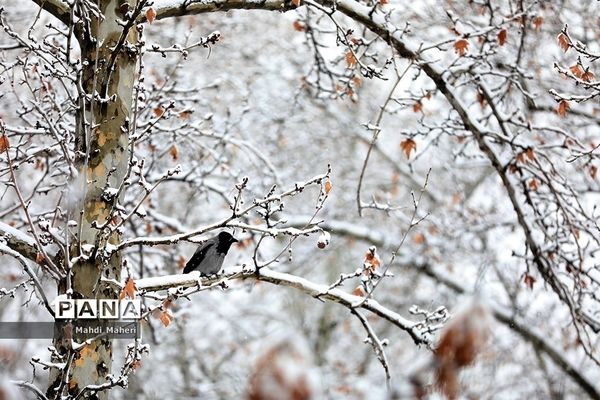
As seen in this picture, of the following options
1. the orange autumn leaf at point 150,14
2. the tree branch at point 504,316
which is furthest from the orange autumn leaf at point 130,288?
the tree branch at point 504,316

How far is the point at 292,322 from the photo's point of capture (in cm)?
1345

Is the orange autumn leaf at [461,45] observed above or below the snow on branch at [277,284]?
above

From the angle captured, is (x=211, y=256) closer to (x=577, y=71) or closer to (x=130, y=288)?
(x=130, y=288)

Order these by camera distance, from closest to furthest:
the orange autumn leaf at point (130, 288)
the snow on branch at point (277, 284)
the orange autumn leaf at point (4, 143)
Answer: the orange autumn leaf at point (4, 143), the orange autumn leaf at point (130, 288), the snow on branch at point (277, 284)

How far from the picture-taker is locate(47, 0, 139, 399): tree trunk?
4.08 metres

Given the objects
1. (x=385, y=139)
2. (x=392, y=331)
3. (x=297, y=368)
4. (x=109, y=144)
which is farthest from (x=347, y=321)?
(x=297, y=368)

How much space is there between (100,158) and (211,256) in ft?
3.45

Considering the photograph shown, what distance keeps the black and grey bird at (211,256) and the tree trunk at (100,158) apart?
73cm

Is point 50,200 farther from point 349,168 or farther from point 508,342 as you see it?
point 508,342

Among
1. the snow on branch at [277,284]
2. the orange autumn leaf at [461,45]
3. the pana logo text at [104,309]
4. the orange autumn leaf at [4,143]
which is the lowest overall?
the pana logo text at [104,309]

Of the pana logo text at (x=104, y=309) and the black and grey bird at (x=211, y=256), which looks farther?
the black and grey bird at (x=211, y=256)

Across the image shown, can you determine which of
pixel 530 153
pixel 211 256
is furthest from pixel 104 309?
pixel 530 153

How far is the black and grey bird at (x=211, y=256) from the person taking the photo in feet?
16.4

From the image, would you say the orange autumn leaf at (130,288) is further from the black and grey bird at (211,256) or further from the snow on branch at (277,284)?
the black and grey bird at (211,256)
